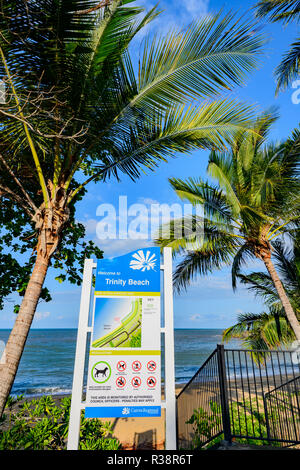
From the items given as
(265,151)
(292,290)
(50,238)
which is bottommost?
(50,238)

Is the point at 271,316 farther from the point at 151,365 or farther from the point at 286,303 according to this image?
the point at 151,365

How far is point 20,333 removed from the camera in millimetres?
3740

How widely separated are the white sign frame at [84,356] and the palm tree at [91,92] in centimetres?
86

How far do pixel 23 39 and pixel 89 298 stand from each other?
3968 mm

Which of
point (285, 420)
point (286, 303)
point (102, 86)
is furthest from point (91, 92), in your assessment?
point (285, 420)

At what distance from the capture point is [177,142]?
5.35m

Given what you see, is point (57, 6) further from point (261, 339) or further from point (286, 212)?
point (261, 339)

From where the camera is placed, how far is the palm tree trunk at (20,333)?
3.54 meters

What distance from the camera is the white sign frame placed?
326cm

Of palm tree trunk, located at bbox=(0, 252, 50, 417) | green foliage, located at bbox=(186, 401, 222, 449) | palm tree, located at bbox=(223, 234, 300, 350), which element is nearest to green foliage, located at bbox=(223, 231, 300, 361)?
palm tree, located at bbox=(223, 234, 300, 350)

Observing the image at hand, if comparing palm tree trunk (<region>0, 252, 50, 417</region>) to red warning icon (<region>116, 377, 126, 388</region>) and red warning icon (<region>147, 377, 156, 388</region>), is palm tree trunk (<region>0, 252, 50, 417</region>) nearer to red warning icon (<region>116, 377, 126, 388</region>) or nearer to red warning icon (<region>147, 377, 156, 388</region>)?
red warning icon (<region>116, 377, 126, 388</region>)

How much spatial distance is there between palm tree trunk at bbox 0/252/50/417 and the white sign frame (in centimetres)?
82
